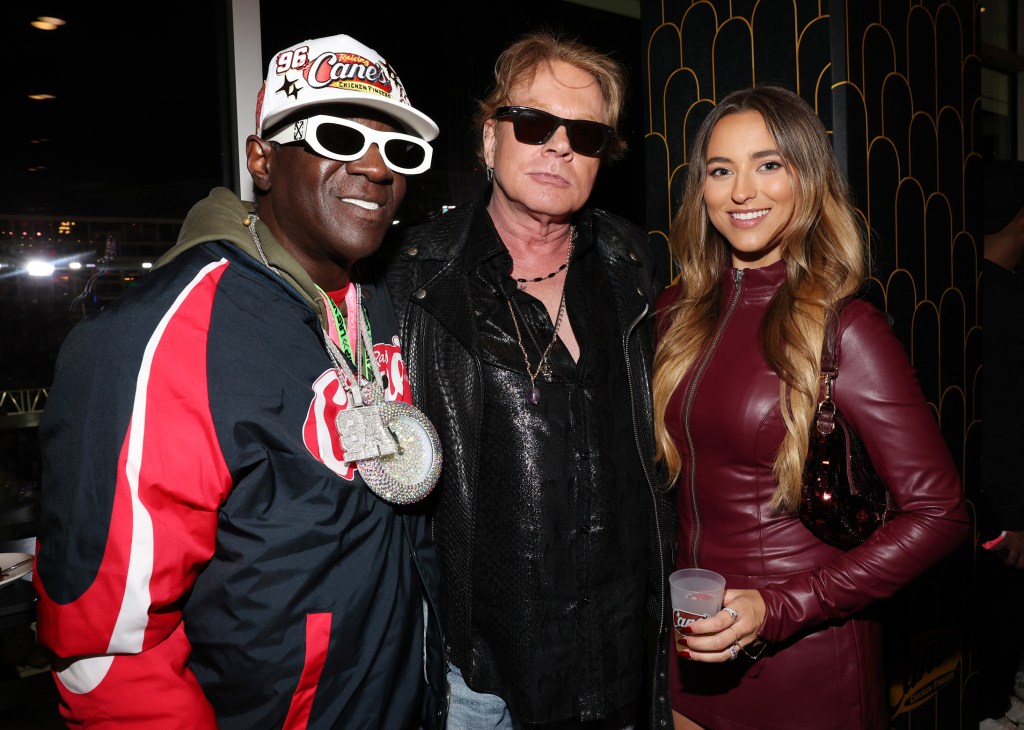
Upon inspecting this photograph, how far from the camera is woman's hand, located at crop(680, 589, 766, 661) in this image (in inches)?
57.9

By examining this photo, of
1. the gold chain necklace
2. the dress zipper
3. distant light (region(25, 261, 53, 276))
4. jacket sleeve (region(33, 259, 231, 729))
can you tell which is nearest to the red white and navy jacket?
jacket sleeve (region(33, 259, 231, 729))

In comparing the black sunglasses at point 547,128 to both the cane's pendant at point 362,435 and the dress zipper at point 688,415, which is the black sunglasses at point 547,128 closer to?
the dress zipper at point 688,415

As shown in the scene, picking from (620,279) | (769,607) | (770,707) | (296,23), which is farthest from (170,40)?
(770,707)

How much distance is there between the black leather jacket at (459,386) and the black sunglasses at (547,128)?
0.85ft

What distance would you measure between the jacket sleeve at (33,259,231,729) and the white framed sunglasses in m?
0.45

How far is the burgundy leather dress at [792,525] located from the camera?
1498 millimetres

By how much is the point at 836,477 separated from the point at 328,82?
1.32 metres

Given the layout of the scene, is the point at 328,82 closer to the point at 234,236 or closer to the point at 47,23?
the point at 234,236

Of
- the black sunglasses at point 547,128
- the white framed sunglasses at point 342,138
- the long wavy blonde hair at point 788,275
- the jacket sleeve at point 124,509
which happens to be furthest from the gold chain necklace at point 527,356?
the jacket sleeve at point 124,509

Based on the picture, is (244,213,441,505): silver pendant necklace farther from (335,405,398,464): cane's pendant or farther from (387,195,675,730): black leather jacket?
(387,195,675,730): black leather jacket

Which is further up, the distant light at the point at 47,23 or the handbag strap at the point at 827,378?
the distant light at the point at 47,23

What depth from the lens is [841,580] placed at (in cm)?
151

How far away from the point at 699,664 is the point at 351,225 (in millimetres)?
1308

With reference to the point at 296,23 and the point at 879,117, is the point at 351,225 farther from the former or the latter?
the point at 296,23
